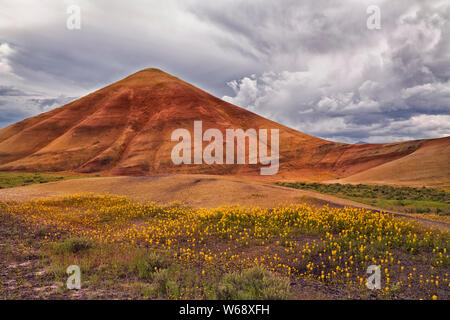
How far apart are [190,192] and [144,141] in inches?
1508

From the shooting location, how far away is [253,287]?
4.10 meters

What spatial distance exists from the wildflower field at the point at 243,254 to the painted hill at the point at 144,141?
34.9m

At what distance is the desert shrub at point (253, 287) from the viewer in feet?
12.5

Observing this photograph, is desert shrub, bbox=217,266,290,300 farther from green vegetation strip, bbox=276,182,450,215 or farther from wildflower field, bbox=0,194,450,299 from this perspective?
green vegetation strip, bbox=276,182,450,215

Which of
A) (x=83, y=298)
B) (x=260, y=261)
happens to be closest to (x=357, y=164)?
(x=260, y=261)

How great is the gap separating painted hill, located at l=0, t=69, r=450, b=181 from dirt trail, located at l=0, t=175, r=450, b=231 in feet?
84.7

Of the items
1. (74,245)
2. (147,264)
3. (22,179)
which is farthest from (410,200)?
(22,179)

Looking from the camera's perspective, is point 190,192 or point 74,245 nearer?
point 74,245
